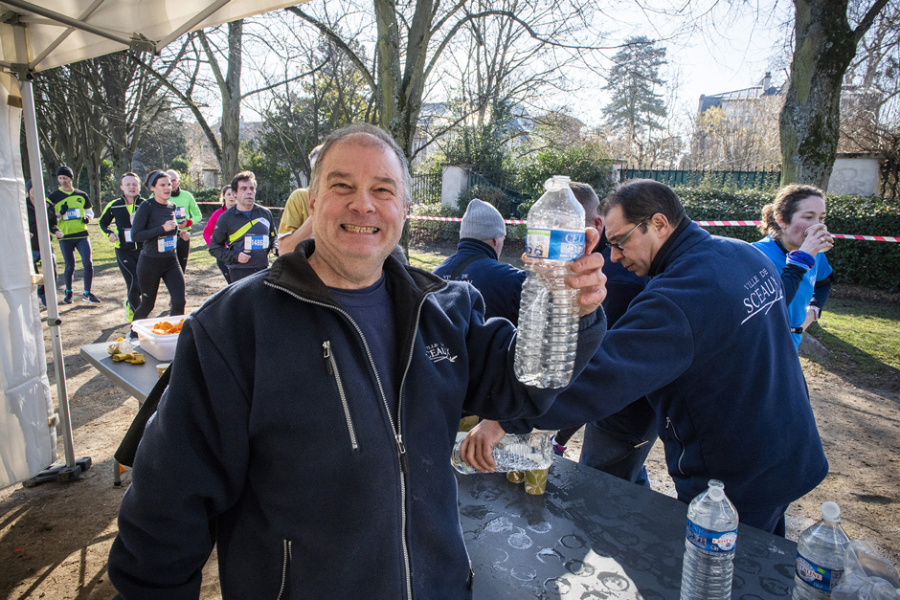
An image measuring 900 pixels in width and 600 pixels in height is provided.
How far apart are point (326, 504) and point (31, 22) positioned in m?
3.68

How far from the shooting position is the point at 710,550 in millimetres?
1478

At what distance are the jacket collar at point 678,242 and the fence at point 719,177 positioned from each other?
12.7m

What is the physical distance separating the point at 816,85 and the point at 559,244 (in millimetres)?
9716

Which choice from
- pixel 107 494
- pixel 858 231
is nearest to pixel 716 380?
pixel 107 494

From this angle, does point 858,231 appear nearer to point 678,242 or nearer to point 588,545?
point 678,242

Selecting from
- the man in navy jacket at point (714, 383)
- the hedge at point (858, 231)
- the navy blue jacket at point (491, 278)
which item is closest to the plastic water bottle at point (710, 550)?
the man in navy jacket at point (714, 383)

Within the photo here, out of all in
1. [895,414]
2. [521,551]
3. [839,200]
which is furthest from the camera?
[839,200]

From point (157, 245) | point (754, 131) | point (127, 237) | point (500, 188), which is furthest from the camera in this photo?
point (754, 131)

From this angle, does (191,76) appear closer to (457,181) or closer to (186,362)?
(457,181)

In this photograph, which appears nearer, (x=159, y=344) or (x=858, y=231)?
(x=159, y=344)

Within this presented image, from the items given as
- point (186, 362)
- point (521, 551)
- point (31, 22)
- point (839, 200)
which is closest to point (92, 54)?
point (31, 22)

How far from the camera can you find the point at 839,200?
11391 millimetres

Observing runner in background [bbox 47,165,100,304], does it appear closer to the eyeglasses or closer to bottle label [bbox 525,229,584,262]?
the eyeglasses

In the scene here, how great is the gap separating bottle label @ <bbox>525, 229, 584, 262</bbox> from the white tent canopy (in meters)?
2.82
